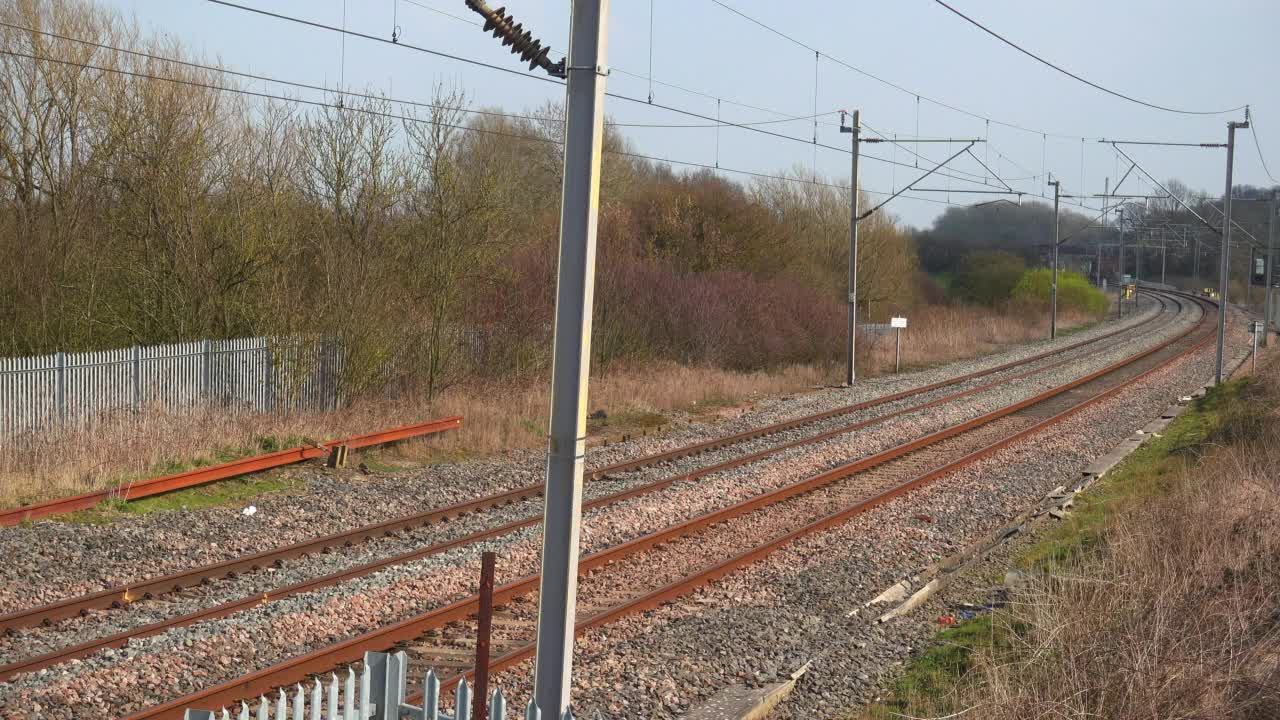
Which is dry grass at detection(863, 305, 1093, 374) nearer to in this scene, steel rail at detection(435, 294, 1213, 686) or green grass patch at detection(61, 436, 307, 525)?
steel rail at detection(435, 294, 1213, 686)

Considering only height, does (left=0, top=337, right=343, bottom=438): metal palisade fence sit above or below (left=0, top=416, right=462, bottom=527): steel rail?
above

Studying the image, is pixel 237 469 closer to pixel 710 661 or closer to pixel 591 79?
pixel 710 661

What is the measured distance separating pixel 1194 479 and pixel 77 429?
14.6 meters

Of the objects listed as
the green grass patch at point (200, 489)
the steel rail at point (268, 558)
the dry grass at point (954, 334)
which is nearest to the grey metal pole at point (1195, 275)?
the dry grass at point (954, 334)

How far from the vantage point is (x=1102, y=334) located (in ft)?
177

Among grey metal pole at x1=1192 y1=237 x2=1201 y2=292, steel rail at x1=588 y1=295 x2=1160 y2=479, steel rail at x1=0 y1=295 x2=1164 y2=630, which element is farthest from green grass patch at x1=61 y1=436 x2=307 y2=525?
grey metal pole at x1=1192 y1=237 x2=1201 y2=292

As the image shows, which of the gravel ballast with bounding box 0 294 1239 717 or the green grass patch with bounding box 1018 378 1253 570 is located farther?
the green grass patch with bounding box 1018 378 1253 570

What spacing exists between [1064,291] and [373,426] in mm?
60048

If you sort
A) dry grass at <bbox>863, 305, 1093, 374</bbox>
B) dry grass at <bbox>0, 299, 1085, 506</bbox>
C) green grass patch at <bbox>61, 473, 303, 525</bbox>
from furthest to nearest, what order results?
dry grass at <bbox>863, 305, 1093, 374</bbox>
dry grass at <bbox>0, 299, 1085, 506</bbox>
green grass patch at <bbox>61, 473, 303, 525</bbox>

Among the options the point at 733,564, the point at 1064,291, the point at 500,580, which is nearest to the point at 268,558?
the point at 500,580

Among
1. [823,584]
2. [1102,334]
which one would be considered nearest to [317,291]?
[823,584]

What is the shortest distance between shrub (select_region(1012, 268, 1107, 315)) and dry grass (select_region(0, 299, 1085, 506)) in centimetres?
2886

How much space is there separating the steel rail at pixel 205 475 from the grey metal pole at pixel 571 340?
9.24 metres

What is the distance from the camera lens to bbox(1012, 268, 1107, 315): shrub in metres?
60.7
